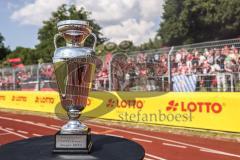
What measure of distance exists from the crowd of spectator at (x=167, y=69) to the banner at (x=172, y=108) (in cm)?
83

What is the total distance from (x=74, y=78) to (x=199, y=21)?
54.3m

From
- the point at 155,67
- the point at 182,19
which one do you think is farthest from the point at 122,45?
the point at 182,19

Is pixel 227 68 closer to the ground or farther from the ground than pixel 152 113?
farther from the ground

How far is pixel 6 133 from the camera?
12.5 metres

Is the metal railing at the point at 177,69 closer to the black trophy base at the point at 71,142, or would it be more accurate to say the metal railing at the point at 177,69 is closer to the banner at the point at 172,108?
the banner at the point at 172,108

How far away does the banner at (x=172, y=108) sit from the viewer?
10633 millimetres

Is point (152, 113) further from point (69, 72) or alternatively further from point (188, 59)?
point (69, 72)

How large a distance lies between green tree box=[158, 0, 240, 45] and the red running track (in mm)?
41601

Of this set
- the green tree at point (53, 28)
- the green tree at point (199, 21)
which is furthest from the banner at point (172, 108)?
the green tree at point (199, 21)

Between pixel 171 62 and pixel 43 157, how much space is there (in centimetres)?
997

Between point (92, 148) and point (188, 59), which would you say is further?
point (188, 59)

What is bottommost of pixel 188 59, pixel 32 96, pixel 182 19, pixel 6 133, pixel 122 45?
pixel 6 133

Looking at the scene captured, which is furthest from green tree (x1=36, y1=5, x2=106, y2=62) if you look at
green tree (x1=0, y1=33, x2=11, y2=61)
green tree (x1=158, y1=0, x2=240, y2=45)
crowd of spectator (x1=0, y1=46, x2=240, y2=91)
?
green tree (x1=0, y1=33, x2=11, y2=61)

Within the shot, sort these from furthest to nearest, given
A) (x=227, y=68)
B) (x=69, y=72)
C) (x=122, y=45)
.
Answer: (x=122, y=45), (x=227, y=68), (x=69, y=72)
